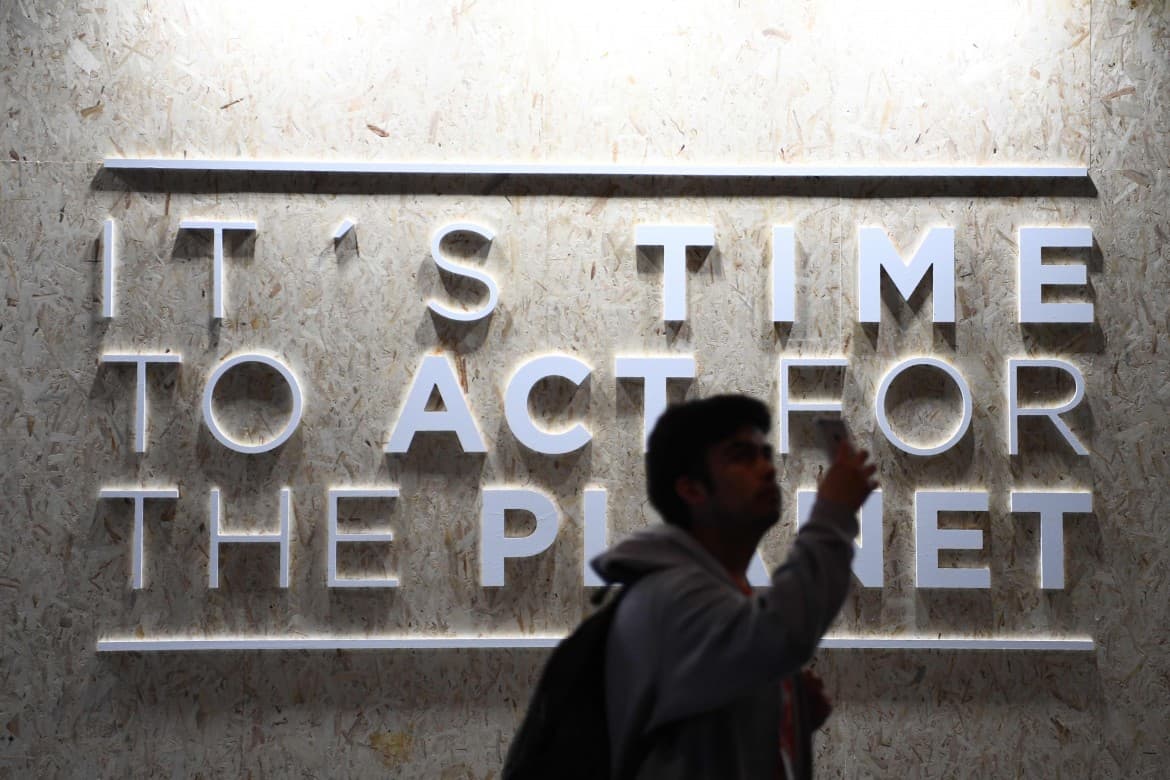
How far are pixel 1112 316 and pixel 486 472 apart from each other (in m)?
1.89

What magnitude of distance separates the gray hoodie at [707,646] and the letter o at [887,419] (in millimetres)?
1847

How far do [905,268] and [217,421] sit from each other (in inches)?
80.8

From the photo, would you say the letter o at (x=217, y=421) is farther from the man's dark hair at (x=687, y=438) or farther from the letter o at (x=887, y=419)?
the man's dark hair at (x=687, y=438)

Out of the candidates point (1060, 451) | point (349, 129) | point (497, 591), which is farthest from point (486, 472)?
point (1060, 451)

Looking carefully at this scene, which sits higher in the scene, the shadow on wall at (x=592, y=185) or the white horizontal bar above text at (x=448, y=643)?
the shadow on wall at (x=592, y=185)

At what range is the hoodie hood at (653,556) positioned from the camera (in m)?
1.49

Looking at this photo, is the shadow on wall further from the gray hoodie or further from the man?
the gray hoodie

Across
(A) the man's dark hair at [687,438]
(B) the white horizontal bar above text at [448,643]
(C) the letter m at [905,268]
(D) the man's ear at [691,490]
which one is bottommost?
(B) the white horizontal bar above text at [448,643]

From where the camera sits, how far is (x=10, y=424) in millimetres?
3215

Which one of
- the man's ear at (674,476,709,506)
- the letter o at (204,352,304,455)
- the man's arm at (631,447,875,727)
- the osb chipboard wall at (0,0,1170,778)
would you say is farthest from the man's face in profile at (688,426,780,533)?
the letter o at (204,352,304,455)

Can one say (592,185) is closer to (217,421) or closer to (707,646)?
(217,421)

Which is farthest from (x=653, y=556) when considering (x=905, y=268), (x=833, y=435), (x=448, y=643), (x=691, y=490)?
(x=905, y=268)

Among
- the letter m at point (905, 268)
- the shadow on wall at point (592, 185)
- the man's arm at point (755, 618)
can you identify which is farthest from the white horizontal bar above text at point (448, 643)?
the man's arm at point (755, 618)

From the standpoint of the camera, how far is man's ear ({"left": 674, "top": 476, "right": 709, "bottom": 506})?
1550 millimetres
